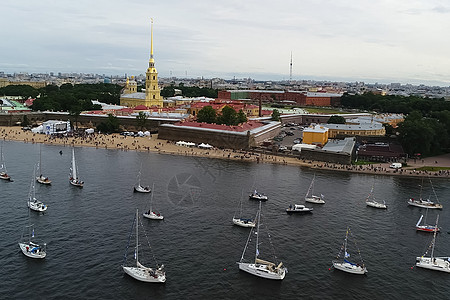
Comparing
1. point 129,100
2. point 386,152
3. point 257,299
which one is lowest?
point 257,299

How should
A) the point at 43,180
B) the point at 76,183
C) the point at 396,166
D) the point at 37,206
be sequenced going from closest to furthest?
1. the point at 37,206
2. the point at 76,183
3. the point at 43,180
4. the point at 396,166

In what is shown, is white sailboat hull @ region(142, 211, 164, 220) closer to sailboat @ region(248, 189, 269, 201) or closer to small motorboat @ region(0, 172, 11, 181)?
sailboat @ region(248, 189, 269, 201)

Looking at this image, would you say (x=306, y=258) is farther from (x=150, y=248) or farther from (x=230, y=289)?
(x=150, y=248)

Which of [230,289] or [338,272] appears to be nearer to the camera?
[230,289]

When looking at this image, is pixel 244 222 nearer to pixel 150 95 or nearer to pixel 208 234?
pixel 208 234

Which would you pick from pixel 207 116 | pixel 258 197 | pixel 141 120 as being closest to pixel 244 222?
pixel 258 197

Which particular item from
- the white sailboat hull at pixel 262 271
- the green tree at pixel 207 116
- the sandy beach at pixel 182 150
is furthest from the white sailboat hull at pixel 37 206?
the green tree at pixel 207 116

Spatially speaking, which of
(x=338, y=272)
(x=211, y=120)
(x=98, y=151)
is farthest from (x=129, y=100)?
(x=338, y=272)
